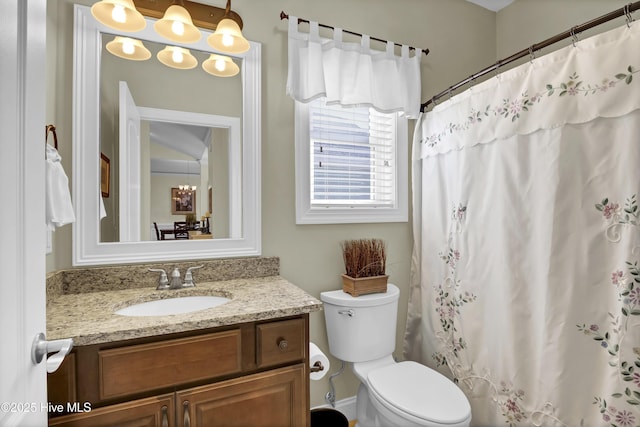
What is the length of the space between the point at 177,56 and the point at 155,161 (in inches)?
20.0

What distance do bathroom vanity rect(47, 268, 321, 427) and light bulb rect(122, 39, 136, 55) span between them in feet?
3.54

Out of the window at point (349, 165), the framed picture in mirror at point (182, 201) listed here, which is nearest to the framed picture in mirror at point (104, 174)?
the framed picture in mirror at point (182, 201)

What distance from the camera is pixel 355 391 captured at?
1931 millimetres

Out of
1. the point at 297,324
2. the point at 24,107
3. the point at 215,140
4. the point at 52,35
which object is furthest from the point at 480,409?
the point at 52,35

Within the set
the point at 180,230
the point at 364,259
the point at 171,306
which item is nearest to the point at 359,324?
the point at 364,259

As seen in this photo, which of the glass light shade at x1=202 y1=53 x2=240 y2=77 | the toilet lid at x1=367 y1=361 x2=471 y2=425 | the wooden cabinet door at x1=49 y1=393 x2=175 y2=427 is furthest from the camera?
the glass light shade at x1=202 y1=53 x2=240 y2=77

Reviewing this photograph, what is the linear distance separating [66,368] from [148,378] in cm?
21

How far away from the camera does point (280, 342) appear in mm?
1158

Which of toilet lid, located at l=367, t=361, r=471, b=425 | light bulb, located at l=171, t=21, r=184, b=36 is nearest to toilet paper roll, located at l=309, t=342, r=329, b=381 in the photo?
toilet lid, located at l=367, t=361, r=471, b=425

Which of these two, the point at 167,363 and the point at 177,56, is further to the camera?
the point at 177,56

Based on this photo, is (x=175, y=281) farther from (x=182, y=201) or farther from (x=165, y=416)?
(x=165, y=416)

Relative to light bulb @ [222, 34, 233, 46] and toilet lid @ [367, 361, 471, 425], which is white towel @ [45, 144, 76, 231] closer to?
light bulb @ [222, 34, 233, 46]

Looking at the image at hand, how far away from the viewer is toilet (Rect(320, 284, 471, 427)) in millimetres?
1377

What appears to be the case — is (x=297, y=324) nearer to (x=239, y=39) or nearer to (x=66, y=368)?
(x=66, y=368)
